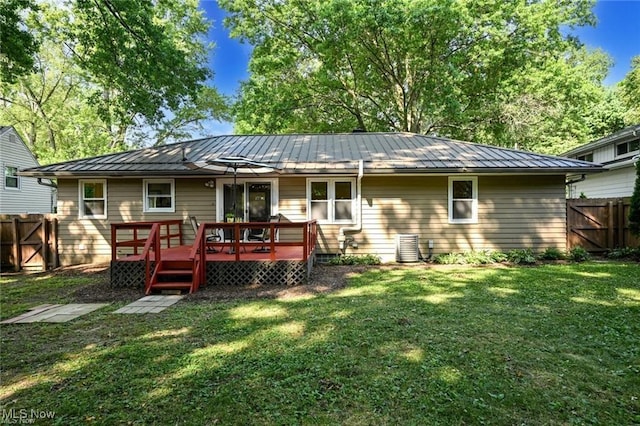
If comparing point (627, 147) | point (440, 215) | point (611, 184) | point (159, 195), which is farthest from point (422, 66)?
point (159, 195)

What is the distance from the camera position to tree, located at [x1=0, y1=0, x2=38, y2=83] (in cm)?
736

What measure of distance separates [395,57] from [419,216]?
10.3 m

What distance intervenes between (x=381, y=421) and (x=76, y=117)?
2532 cm

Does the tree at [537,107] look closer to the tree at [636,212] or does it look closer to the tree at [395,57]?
the tree at [395,57]

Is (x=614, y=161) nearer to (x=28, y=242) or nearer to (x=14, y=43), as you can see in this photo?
(x=14, y=43)

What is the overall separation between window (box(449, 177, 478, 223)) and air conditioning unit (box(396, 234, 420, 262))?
132cm

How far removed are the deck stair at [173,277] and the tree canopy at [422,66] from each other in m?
11.9

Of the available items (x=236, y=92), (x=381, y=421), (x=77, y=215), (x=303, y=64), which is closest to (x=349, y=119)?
(x=303, y=64)

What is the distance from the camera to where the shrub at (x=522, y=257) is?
27.2 ft

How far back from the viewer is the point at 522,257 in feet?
27.6

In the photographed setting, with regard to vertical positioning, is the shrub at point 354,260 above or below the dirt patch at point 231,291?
above

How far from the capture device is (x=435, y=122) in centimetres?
1795

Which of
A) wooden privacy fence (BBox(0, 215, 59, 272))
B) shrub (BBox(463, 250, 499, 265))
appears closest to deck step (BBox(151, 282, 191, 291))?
wooden privacy fence (BBox(0, 215, 59, 272))

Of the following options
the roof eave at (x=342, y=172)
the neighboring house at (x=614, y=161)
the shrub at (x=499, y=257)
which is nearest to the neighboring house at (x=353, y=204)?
the roof eave at (x=342, y=172)
